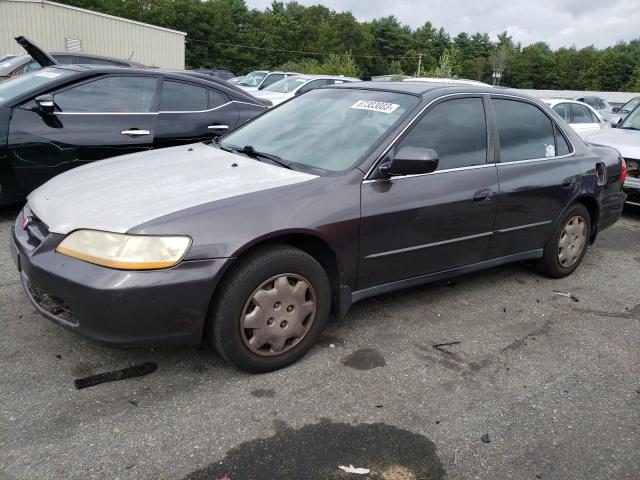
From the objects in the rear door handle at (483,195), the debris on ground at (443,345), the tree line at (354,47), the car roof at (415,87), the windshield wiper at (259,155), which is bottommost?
the debris on ground at (443,345)

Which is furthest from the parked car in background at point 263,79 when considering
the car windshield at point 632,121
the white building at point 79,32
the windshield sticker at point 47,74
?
the windshield sticker at point 47,74

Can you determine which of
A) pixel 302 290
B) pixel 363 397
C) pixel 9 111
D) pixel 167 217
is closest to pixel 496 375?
pixel 363 397

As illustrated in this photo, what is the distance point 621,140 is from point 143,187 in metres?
7.01

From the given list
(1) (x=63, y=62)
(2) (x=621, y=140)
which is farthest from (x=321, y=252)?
(1) (x=63, y=62)

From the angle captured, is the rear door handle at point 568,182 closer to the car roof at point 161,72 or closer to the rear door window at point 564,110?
the car roof at point 161,72

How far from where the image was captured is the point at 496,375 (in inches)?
125

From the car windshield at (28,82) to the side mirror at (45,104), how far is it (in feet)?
0.80

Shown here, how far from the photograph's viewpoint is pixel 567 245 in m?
4.71

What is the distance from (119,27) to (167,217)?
29.3 m

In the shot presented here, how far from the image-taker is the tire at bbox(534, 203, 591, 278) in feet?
15.0

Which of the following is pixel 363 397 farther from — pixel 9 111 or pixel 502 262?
pixel 9 111

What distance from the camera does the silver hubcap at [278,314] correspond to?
2.88 metres

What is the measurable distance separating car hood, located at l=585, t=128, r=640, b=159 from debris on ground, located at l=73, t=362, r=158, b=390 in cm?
663

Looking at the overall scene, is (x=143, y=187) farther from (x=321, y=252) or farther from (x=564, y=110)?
(x=564, y=110)
